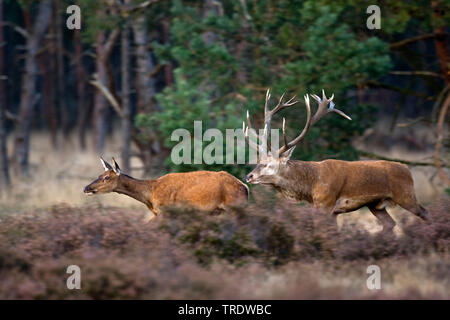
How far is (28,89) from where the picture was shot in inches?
698

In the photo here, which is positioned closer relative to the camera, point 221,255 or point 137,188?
point 221,255

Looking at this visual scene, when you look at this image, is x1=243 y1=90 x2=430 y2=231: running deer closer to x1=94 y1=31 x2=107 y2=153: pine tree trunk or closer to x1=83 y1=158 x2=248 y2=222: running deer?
x1=83 y1=158 x2=248 y2=222: running deer

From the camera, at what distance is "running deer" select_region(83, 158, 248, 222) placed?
905 centimetres

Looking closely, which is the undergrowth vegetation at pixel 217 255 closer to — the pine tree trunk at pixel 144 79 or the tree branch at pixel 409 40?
the tree branch at pixel 409 40

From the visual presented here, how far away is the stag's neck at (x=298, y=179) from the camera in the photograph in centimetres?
929

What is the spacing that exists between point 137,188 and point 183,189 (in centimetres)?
62

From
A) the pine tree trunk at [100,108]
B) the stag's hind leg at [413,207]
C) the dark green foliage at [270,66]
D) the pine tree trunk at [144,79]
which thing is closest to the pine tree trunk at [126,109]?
the pine tree trunk at [144,79]

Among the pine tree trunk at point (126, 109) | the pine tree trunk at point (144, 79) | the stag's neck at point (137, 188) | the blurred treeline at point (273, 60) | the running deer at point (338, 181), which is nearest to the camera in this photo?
the running deer at point (338, 181)

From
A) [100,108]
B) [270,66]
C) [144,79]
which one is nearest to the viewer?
[270,66]

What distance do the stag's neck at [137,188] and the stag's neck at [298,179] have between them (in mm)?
1546

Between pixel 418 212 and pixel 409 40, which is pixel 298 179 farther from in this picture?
pixel 409 40

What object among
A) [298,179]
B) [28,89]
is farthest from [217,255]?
[28,89]
